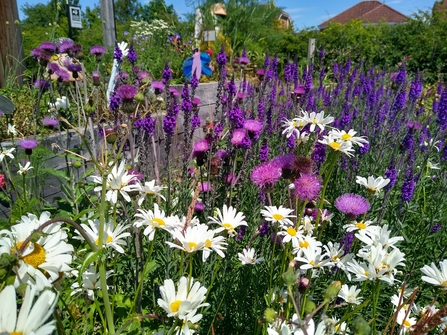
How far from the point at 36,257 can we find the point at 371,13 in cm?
4407

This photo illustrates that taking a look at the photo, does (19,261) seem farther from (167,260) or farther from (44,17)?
(44,17)

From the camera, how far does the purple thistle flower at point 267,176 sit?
51.9 inches

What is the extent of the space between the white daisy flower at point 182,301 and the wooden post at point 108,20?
4.56m

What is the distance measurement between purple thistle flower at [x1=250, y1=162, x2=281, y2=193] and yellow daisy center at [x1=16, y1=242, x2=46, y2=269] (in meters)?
0.80

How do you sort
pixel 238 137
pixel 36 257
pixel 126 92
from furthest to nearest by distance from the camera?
1. pixel 238 137
2. pixel 126 92
3. pixel 36 257

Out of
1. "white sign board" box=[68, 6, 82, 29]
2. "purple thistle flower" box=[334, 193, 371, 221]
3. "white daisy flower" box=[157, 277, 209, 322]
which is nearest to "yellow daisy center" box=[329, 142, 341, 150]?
"purple thistle flower" box=[334, 193, 371, 221]

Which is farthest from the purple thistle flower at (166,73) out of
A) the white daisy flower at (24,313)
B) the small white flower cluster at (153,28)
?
the small white flower cluster at (153,28)

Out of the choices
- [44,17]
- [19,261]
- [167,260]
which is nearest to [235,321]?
[167,260]

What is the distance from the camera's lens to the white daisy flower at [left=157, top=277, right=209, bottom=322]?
0.80 m

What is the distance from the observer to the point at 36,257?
69 centimetres

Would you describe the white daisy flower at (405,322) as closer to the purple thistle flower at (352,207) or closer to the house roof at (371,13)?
the purple thistle flower at (352,207)

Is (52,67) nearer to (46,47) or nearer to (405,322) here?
(46,47)

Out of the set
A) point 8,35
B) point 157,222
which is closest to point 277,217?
point 157,222

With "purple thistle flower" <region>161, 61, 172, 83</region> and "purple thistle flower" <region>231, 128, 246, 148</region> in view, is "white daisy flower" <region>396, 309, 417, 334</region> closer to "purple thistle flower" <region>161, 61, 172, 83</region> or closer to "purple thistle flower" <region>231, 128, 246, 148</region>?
"purple thistle flower" <region>231, 128, 246, 148</region>
